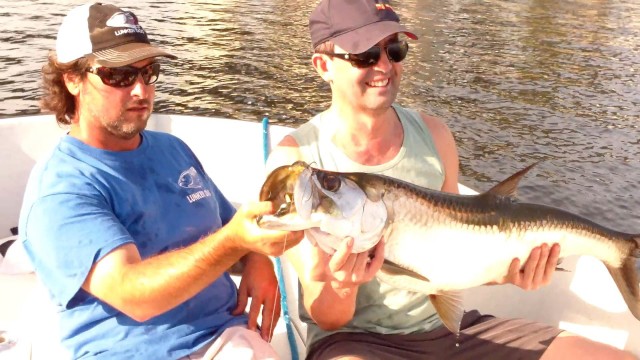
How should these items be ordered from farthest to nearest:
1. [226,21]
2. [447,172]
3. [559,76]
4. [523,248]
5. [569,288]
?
[226,21], [559,76], [569,288], [447,172], [523,248]

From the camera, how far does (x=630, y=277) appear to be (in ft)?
11.3

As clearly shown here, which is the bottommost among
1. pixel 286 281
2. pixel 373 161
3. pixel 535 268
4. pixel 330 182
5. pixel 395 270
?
pixel 286 281

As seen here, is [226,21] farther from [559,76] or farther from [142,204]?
[142,204]

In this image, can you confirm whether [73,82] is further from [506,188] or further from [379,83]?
[506,188]

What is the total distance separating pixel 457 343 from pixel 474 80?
46.1ft

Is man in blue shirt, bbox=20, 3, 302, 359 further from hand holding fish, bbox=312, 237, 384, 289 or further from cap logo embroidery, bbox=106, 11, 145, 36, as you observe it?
hand holding fish, bbox=312, 237, 384, 289

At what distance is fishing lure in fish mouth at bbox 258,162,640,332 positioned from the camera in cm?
256

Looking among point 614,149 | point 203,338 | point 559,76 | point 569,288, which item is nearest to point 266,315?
point 203,338

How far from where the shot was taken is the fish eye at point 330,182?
8.35 ft

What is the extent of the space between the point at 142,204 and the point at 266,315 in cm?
92

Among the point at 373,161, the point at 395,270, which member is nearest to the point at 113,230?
the point at 395,270

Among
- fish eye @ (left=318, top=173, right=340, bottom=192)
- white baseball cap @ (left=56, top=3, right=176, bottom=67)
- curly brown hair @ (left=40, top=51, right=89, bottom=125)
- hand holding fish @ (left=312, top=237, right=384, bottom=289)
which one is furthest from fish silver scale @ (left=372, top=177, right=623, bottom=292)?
curly brown hair @ (left=40, top=51, right=89, bottom=125)

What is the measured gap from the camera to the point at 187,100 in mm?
14375

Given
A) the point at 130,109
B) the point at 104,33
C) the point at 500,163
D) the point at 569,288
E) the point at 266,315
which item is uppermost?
the point at 104,33
